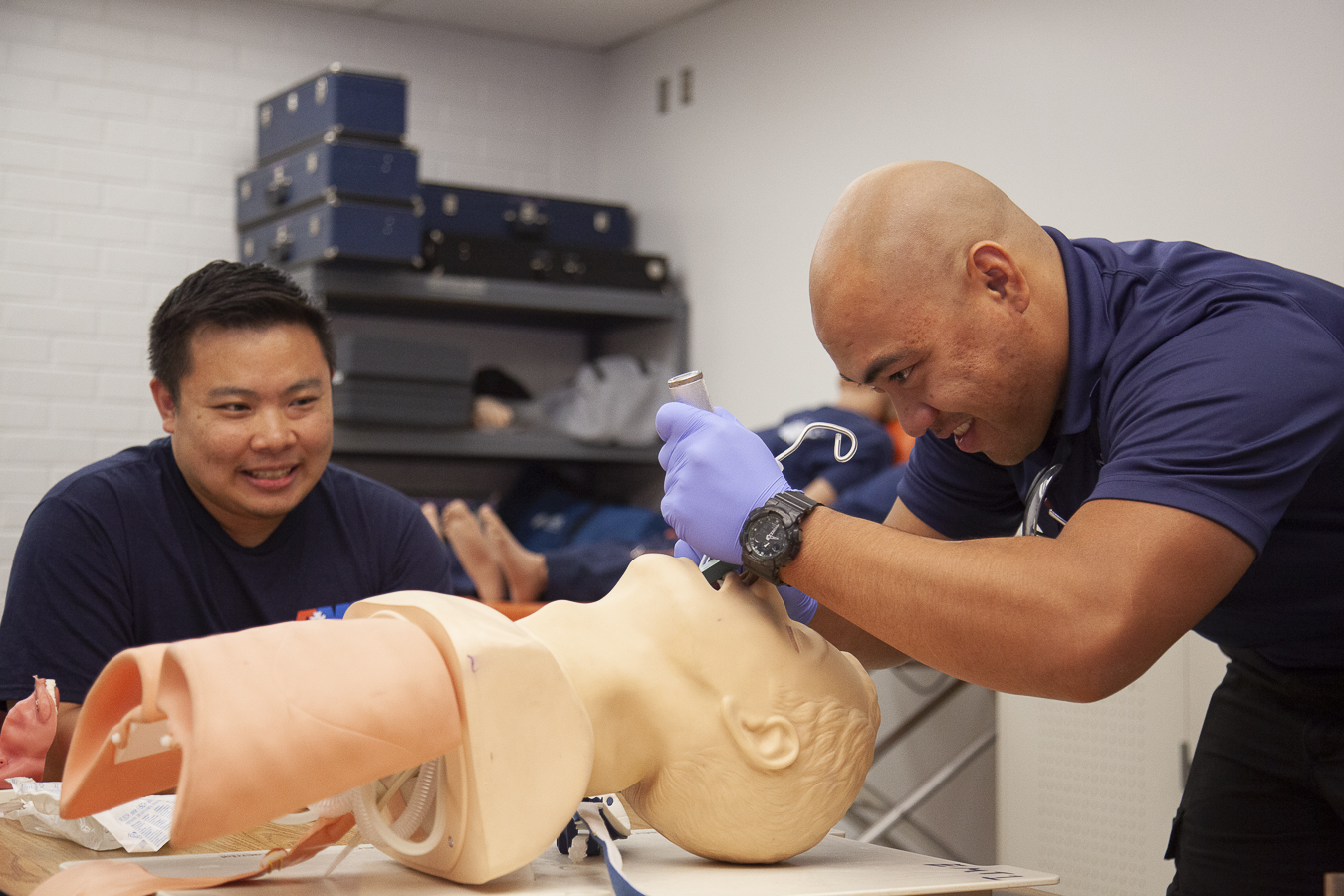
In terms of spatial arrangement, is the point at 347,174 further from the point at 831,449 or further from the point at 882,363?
the point at 882,363

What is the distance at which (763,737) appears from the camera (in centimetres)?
118

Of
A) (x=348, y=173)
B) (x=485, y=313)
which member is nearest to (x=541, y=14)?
(x=485, y=313)

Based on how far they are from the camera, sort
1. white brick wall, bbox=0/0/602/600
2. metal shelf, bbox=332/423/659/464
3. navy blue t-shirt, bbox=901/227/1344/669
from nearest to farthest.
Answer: navy blue t-shirt, bbox=901/227/1344/669 → metal shelf, bbox=332/423/659/464 → white brick wall, bbox=0/0/602/600

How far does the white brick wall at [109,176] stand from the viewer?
4.21m

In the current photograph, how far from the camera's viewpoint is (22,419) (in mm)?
4180

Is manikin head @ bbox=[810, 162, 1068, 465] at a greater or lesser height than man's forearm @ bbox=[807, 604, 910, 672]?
greater

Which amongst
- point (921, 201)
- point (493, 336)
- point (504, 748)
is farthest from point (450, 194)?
point (504, 748)

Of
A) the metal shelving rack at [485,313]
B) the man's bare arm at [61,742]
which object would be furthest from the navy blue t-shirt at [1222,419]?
the metal shelving rack at [485,313]

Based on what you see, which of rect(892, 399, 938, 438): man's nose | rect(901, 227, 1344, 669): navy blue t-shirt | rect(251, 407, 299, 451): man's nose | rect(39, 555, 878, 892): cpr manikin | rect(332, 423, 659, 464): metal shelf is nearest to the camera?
rect(39, 555, 878, 892): cpr manikin

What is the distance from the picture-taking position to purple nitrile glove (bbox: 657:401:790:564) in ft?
4.17

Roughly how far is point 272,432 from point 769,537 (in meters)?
1.00

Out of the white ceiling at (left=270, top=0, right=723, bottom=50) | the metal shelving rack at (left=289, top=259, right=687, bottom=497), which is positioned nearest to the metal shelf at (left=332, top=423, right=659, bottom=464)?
the metal shelving rack at (left=289, top=259, right=687, bottom=497)

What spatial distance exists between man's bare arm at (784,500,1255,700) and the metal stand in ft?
6.10

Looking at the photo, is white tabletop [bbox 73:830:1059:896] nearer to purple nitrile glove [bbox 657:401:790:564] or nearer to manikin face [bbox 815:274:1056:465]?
purple nitrile glove [bbox 657:401:790:564]
